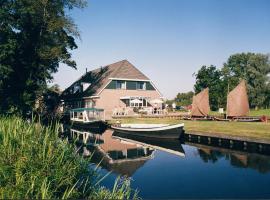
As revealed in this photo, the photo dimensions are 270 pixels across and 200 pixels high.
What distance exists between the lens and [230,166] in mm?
18781

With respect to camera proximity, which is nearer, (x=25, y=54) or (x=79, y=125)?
(x=25, y=54)

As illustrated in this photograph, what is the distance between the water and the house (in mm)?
26094

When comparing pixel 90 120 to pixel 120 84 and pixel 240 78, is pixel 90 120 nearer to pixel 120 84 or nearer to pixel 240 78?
pixel 120 84

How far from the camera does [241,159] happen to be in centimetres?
2039

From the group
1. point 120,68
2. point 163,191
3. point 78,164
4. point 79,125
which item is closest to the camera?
point 78,164

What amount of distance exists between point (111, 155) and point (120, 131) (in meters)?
12.0

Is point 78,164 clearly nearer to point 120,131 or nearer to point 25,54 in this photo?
point 120,131

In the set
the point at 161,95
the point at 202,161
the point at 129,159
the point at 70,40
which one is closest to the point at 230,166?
the point at 202,161

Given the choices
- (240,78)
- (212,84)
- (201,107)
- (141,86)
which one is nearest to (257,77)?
(240,78)

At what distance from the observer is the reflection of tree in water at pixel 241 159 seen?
1838cm

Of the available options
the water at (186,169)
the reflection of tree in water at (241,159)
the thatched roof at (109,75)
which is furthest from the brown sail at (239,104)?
the thatched roof at (109,75)

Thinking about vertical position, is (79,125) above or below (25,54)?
below

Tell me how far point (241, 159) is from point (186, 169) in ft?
15.1

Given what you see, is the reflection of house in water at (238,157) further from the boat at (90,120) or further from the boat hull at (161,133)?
the boat at (90,120)
